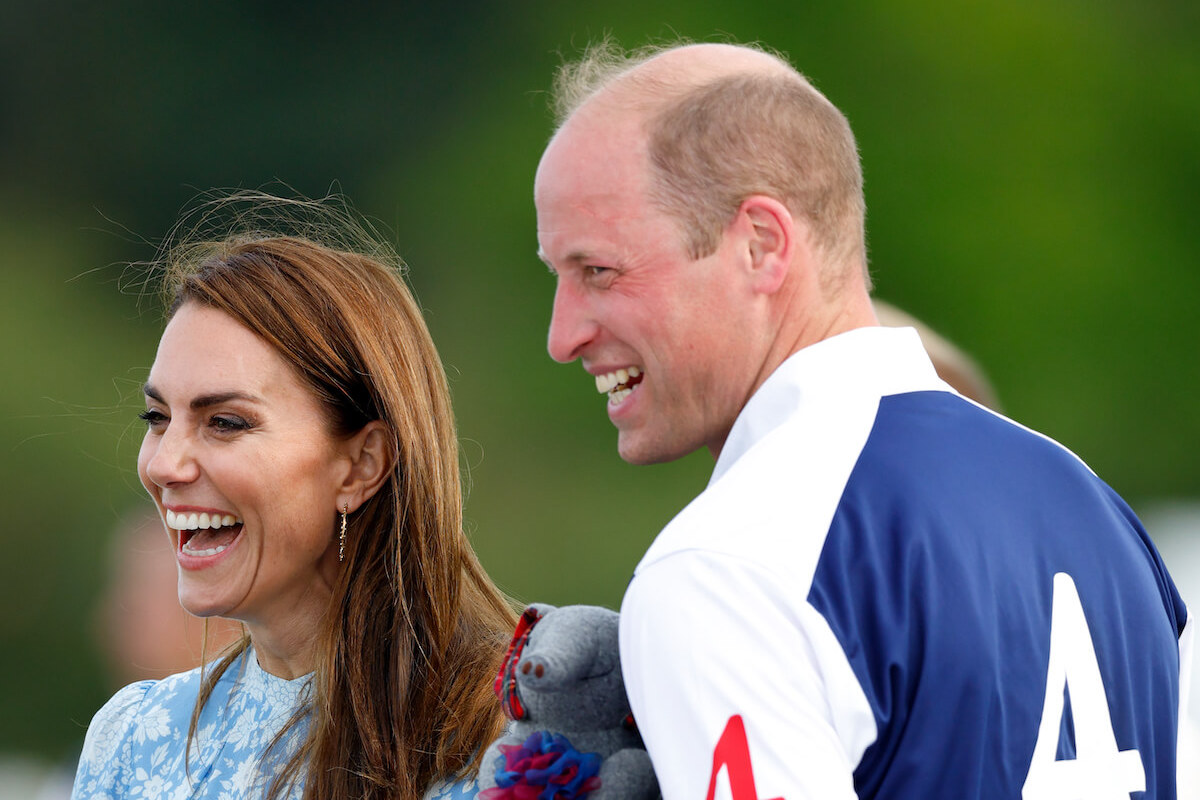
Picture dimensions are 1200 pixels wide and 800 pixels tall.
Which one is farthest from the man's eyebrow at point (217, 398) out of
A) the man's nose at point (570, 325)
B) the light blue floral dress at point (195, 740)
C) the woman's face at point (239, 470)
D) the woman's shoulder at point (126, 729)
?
the man's nose at point (570, 325)

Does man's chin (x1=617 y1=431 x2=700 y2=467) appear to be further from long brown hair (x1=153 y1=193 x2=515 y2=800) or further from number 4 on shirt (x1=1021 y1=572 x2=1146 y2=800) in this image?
long brown hair (x1=153 y1=193 x2=515 y2=800)

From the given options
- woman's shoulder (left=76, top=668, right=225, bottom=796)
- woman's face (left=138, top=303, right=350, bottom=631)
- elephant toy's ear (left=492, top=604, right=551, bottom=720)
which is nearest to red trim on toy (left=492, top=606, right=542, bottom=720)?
elephant toy's ear (left=492, top=604, right=551, bottom=720)

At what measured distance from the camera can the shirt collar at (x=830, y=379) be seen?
1.40 metres

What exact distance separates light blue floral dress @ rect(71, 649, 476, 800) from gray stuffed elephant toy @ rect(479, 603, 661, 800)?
2.52 ft

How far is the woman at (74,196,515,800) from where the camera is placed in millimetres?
2146

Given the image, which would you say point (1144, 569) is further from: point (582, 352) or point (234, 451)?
point (234, 451)

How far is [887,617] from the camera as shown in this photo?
1.23 meters

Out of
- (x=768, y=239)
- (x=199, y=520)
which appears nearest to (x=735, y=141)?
(x=768, y=239)

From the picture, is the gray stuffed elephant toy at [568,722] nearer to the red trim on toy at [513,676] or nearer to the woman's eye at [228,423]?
the red trim on toy at [513,676]

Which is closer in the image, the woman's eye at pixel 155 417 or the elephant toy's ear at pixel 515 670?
the elephant toy's ear at pixel 515 670

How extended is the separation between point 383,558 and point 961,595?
124 cm

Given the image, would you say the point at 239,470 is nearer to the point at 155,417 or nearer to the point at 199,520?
the point at 199,520

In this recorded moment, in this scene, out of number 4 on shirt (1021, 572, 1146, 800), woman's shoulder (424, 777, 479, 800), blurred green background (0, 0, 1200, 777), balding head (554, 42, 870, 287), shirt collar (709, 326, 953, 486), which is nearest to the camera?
number 4 on shirt (1021, 572, 1146, 800)

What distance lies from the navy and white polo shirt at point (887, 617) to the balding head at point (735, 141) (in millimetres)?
201
